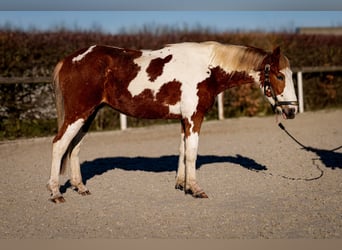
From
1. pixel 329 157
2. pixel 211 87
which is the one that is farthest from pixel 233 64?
pixel 329 157

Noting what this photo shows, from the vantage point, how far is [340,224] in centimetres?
553

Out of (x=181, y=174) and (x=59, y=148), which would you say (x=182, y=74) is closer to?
(x=181, y=174)

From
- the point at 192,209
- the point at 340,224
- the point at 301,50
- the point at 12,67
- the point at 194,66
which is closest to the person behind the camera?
the point at 340,224

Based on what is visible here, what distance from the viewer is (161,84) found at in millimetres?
7207

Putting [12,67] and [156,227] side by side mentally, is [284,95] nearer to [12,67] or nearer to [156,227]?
[156,227]

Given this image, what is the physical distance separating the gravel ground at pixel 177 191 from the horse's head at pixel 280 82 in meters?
A: 1.14

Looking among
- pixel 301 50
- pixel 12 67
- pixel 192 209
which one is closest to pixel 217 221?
pixel 192 209

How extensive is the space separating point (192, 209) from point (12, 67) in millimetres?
8603

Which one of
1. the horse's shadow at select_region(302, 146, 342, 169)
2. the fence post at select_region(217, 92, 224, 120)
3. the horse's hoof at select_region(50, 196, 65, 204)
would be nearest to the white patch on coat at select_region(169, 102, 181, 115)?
the horse's hoof at select_region(50, 196, 65, 204)

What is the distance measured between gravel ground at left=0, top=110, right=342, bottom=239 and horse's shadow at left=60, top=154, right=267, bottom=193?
0.06ft

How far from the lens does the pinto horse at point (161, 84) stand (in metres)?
7.11

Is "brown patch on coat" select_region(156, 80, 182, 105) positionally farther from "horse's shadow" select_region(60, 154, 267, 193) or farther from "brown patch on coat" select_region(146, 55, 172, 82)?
"horse's shadow" select_region(60, 154, 267, 193)

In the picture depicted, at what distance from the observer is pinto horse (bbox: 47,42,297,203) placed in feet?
23.3

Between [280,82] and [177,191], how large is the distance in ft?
6.81
